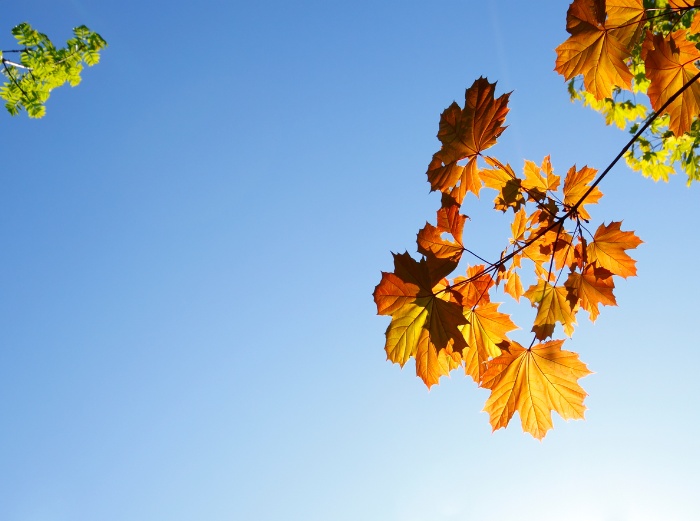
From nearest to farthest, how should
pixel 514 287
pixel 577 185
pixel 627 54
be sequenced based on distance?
pixel 627 54
pixel 577 185
pixel 514 287

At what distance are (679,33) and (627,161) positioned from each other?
15.7 ft

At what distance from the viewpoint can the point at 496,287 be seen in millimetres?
2072

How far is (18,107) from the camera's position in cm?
467

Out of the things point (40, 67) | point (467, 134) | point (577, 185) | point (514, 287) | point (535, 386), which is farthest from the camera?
point (40, 67)

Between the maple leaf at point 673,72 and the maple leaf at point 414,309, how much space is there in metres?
1.24

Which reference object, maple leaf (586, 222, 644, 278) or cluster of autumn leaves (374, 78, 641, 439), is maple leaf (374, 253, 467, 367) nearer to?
cluster of autumn leaves (374, 78, 641, 439)

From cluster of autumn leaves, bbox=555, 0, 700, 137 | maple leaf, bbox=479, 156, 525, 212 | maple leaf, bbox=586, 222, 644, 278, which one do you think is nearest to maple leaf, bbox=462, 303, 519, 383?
maple leaf, bbox=479, 156, 525, 212

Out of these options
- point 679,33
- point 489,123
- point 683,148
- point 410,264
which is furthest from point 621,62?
point 683,148

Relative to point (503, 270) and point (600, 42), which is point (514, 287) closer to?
point (503, 270)

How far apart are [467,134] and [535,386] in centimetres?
134

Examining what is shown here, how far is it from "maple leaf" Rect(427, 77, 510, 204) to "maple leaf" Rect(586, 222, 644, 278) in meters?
0.72

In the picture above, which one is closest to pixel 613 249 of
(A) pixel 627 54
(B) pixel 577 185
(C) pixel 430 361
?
(B) pixel 577 185

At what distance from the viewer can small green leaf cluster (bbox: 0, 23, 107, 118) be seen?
14.9 ft

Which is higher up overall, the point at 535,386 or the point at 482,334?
the point at 482,334
